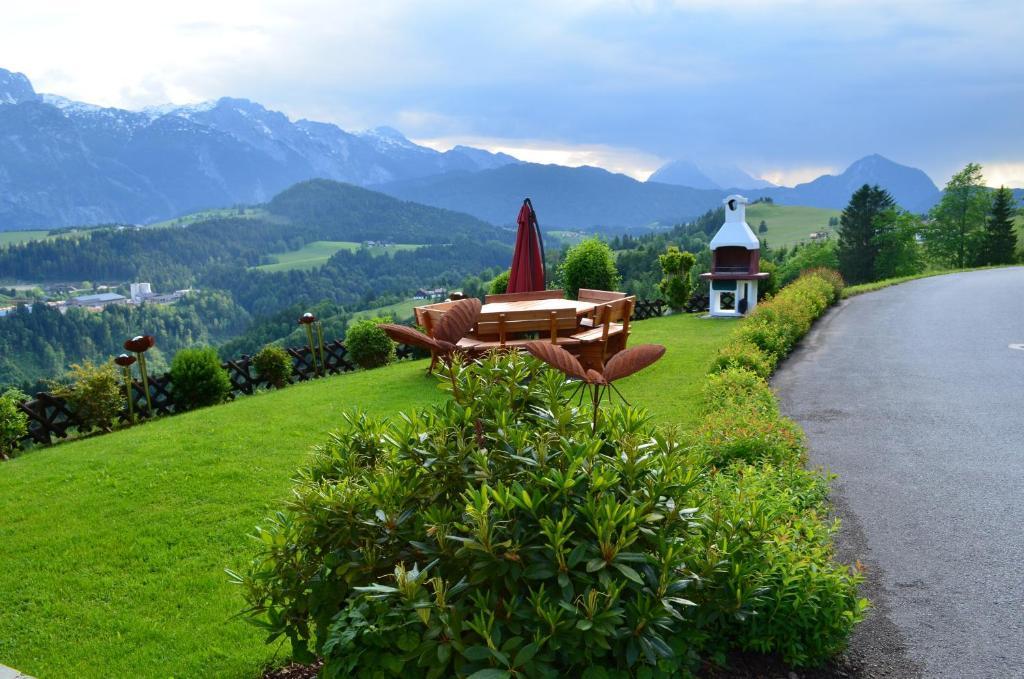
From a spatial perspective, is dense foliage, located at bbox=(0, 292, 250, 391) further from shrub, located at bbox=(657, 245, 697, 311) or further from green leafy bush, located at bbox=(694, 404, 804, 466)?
green leafy bush, located at bbox=(694, 404, 804, 466)

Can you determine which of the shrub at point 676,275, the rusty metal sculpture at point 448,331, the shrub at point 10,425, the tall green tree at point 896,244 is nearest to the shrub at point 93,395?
the shrub at point 10,425

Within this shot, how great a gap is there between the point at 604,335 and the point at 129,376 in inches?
348

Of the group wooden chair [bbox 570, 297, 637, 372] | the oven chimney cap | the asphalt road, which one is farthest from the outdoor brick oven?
wooden chair [bbox 570, 297, 637, 372]

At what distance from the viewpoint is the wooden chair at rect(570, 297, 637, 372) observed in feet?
37.1

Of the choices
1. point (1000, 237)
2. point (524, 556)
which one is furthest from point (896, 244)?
point (524, 556)

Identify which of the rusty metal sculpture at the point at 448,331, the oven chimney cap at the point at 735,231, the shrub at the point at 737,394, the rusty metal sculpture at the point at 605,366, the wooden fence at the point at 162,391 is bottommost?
the wooden fence at the point at 162,391

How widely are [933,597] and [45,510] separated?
27.2 ft

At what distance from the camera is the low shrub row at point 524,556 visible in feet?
8.55

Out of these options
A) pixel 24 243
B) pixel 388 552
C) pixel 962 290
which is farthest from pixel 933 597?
pixel 24 243

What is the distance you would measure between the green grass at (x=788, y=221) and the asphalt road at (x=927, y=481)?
413 ft

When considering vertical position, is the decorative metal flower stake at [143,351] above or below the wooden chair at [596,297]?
below

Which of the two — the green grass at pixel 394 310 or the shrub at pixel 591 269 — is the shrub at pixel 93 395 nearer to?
the shrub at pixel 591 269

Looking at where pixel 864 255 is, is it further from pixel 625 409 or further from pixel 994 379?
pixel 625 409

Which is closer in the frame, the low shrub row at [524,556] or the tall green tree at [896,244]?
the low shrub row at [524,556]
